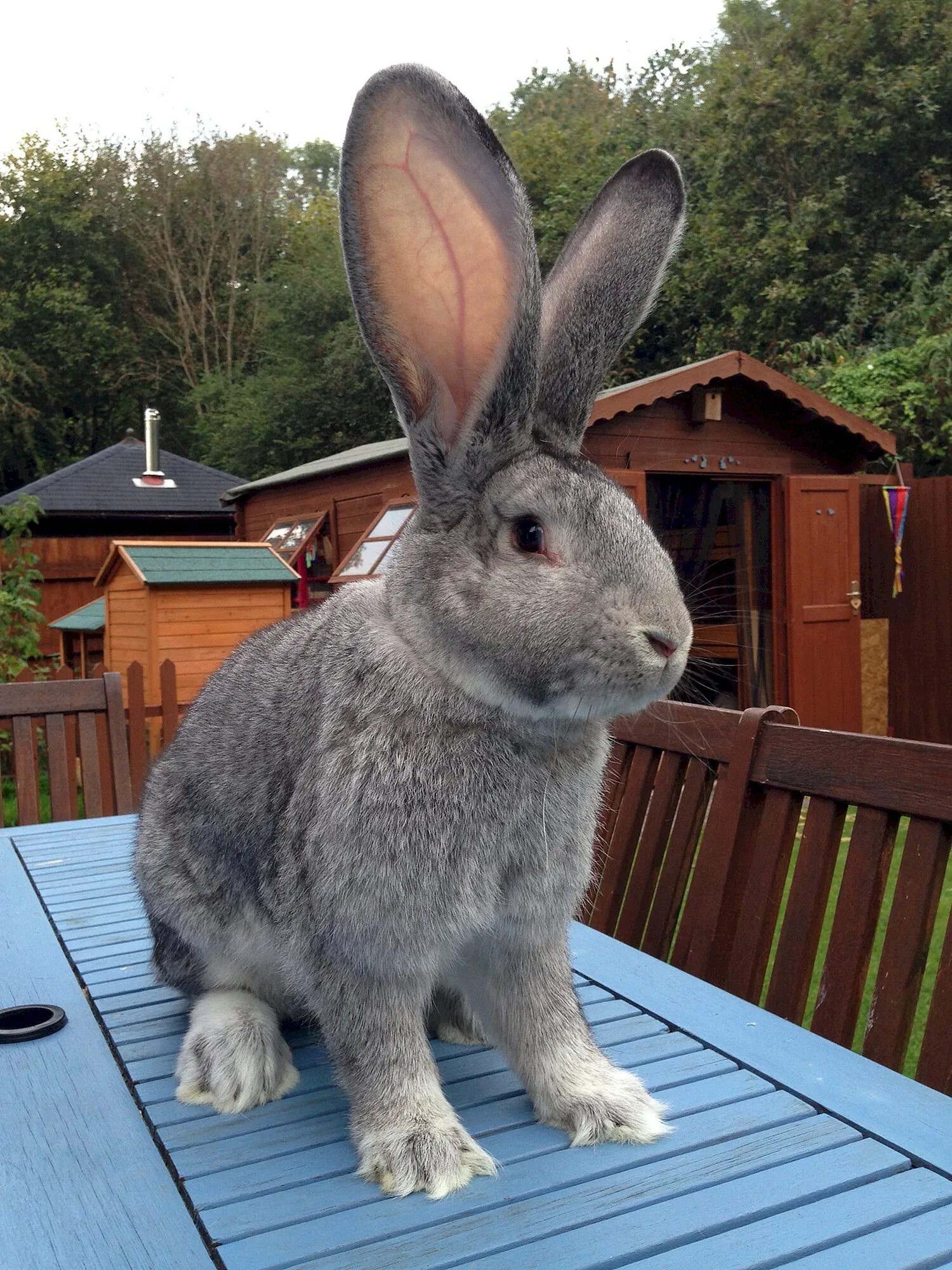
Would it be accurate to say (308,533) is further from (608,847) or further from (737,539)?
(608,847)

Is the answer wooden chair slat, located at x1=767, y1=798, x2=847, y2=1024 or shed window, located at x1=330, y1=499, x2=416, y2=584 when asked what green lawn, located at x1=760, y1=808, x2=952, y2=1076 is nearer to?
wooden chair slat, located at x1=767, y1=798, x2=847, y2=1024

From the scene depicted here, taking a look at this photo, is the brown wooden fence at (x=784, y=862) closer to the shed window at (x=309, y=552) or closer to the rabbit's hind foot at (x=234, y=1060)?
the rabbit's hind foot at (x=234, y=1060)

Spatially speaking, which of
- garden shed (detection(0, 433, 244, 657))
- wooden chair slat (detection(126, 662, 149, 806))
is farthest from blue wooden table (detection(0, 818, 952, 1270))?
garden shed (detection(0, 433, 244, 657))

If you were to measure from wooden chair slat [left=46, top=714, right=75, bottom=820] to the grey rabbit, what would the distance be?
96.2 inches

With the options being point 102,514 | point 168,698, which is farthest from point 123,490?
point 168,698

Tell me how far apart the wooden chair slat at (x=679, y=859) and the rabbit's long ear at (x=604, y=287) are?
1.34 meters

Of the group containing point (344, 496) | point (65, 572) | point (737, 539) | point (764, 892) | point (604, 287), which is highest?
point (604, 287)

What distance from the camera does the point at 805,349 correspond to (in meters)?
→ 12.6

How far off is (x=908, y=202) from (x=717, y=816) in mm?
13381

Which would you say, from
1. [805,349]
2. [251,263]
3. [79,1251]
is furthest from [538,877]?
[251,263]

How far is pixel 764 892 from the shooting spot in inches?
85.0

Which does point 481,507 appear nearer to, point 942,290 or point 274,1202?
point 274,1202

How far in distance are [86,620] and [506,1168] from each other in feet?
25.3

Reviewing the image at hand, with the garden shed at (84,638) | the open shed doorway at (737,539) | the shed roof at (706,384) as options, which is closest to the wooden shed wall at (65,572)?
the garden shed at (84,638)
